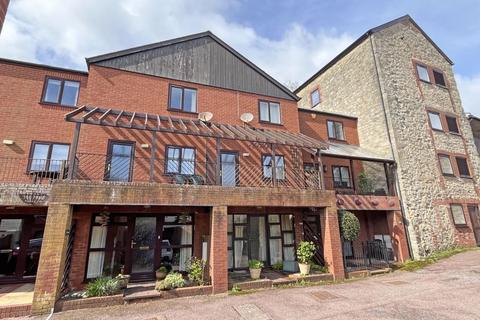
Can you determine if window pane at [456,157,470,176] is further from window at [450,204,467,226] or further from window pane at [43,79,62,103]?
window pane at [43,79,62,103]

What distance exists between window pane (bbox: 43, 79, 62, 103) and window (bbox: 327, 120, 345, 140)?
15.3 meters

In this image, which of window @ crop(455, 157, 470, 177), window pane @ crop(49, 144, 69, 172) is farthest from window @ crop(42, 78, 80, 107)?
window @ crop(455, 157, 470, 177)

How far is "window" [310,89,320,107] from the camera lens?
2255cm

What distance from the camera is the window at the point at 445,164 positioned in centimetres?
1674

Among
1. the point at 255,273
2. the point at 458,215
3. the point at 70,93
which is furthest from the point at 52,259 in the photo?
the point at 458,215

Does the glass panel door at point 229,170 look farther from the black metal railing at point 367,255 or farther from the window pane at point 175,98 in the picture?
the black metal railing at point 367,255

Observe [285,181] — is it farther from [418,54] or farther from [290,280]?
[418,54]

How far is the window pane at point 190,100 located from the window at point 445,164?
635 inches

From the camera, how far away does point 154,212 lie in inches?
411

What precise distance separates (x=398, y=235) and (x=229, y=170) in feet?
32.7

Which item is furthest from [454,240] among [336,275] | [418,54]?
[418,54]

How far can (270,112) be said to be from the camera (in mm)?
14758

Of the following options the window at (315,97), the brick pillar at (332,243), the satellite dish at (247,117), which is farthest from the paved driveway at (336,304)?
the window at (315,97)

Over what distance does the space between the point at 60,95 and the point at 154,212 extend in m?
6.98
